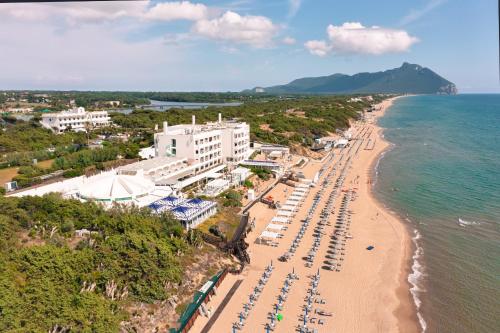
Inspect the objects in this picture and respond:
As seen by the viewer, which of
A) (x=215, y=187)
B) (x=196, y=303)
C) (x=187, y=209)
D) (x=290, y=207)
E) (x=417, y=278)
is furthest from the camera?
(x=215, y=187)

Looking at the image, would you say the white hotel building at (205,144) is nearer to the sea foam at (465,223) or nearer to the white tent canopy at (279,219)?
the white tent canopy at (279,219)

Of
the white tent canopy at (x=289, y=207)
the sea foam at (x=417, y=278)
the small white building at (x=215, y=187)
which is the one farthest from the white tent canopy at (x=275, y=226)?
the sea foam at (x=417, y=278)

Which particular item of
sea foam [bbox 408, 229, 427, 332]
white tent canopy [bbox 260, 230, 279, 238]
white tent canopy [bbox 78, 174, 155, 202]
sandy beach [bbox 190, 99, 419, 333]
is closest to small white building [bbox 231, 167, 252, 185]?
sandy beach [bbox 190, 99, 419, 333]

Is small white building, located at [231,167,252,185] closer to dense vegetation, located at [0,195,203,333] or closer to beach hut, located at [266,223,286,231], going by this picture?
beach hut, located at [266,223,286,231]

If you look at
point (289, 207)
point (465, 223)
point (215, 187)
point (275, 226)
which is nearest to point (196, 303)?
point (275, 226)

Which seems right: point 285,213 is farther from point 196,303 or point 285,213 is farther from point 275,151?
point 275,151
